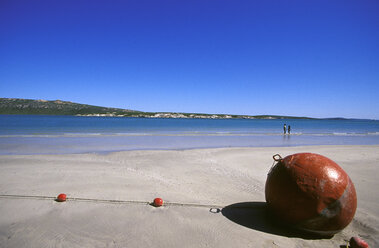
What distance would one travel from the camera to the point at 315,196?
3.35 meters

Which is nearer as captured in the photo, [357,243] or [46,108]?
[357,243]

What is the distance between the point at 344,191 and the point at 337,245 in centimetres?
98

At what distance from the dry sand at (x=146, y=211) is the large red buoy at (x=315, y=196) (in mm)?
424

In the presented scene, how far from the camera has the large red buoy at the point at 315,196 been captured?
3.36 metres

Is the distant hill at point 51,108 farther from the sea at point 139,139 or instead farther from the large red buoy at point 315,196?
the large red buoy at point 315,196

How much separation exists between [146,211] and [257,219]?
2474 mm

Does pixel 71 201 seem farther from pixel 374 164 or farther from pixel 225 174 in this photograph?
pixel 374 164

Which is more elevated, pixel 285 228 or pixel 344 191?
pixel 344 191

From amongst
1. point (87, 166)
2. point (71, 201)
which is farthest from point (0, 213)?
point (87, 166)

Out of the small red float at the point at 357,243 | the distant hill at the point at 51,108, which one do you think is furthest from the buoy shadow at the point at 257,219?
the distant hill at the point at 51,108

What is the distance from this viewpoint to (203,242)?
3.72 m

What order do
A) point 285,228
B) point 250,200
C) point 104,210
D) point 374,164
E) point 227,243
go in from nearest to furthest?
point 227,243
point 285,228
point 104,210
point 250,200
point 374,164

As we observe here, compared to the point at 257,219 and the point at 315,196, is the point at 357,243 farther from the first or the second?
the point at 257,219

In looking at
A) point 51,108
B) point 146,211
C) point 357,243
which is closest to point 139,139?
point 146,211
